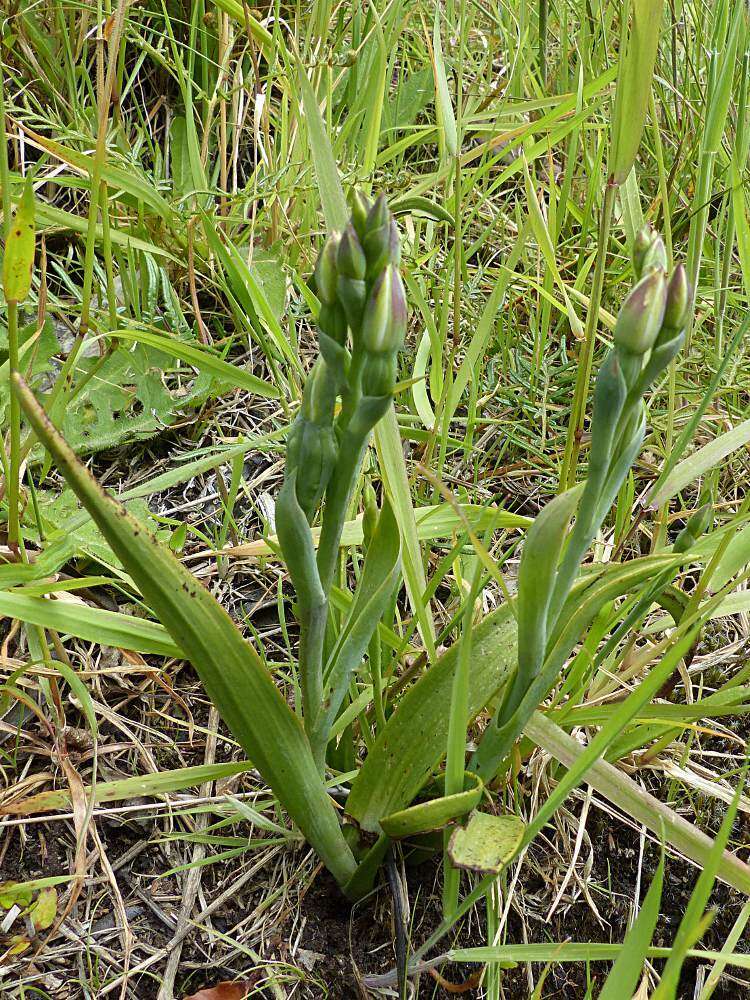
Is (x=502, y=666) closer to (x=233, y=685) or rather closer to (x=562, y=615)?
(x=562, y=615)

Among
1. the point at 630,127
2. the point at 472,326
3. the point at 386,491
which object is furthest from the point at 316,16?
the point at 386,491

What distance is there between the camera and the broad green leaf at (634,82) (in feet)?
3.26

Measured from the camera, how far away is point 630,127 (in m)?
1.03

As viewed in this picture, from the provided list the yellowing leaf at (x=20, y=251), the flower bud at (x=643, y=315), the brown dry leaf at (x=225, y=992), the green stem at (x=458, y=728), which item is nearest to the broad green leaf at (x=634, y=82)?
the flower bud at (x=643, y=315)

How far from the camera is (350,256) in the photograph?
73 cm

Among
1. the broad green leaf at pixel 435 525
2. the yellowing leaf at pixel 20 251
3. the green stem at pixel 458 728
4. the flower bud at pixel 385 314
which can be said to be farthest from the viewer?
the broad green leaf at pixel 435 525

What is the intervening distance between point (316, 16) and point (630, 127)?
1.00 meters

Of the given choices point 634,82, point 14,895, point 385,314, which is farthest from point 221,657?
point 634,82

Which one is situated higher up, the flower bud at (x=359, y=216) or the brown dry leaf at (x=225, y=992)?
the flower bud at (x=359, y=216)

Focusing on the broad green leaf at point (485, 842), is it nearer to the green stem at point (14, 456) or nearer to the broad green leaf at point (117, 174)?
the green stem at point (14, 456)

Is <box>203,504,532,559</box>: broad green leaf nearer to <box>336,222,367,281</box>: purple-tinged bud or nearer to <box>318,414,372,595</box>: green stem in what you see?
<box>318,414,372,595</box>: green stem

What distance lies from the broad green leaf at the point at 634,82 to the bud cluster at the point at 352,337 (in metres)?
0.40

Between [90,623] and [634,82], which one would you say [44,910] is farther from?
[634,82]

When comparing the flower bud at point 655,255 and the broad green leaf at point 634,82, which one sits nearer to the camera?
the flower bud at point 655,255
